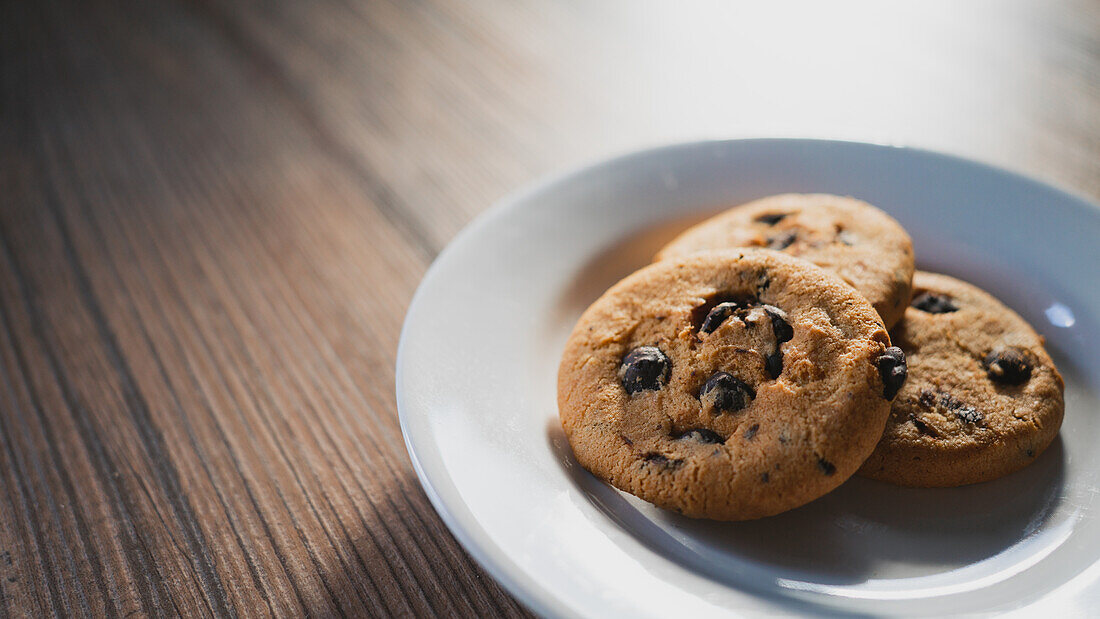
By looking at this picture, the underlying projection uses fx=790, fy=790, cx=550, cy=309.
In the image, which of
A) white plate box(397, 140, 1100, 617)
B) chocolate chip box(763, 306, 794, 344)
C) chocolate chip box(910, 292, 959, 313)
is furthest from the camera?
chocolate chip box(910, 292, 959, 313)

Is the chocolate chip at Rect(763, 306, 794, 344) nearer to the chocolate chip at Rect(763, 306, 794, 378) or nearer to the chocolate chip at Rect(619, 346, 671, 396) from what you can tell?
the chocolate chip at Rect(763, 306, 794, 378)

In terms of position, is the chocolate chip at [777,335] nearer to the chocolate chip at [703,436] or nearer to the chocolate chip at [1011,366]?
the chocolate chip at [703,436]

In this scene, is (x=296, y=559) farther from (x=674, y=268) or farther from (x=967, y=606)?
(x=967, y=606)

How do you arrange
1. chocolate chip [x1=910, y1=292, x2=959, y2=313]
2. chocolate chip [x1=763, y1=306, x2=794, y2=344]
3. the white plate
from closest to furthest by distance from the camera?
1. the white plate
2. chocolate chip [x1=763, y1=306, x2=794, y2=344]
3. chocolate chip [x1=910, y1=292, x2=959, y2=313]

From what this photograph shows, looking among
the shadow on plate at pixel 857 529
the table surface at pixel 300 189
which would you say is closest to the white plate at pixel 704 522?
the shadow on plate at pixel 857 529

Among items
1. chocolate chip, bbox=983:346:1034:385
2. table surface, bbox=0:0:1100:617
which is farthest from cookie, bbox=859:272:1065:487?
table surface, bbox=0:0:1100:617

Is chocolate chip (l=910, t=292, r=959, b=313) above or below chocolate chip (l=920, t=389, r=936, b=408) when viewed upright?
above

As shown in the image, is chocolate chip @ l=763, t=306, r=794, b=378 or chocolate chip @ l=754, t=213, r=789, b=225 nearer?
chocolate chip @ l=763, t=306, r=794, b=378
